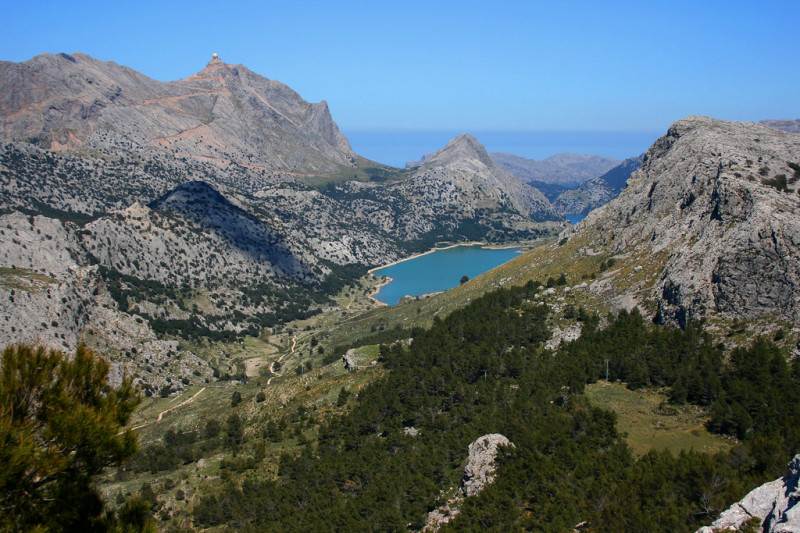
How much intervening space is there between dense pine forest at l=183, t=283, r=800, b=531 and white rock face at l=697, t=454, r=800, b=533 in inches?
248

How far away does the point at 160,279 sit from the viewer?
159 m

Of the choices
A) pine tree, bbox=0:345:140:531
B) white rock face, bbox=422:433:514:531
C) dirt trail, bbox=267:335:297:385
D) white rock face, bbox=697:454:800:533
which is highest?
pine tree, bbox=0:345:140:531

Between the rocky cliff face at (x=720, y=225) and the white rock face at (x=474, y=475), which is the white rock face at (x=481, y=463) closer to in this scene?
the white rock face at (x=474, y=475)

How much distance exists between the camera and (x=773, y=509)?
2177 centimetres

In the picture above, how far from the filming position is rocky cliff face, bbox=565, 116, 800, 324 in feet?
181

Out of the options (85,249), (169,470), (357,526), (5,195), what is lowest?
(169,470)

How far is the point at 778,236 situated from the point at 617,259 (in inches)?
1184

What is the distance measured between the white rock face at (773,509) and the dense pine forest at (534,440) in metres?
6.31

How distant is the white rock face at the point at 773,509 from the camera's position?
1965 centimetres

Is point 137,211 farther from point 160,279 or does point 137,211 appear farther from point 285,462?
point 285,462

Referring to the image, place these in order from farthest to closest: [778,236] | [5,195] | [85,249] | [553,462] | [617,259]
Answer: [5,195], [85,249], [617,259], [778,236], [553,462]

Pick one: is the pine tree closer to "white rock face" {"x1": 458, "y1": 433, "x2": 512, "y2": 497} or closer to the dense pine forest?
the dense pine forest

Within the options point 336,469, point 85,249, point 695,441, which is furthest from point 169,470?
point 85,249

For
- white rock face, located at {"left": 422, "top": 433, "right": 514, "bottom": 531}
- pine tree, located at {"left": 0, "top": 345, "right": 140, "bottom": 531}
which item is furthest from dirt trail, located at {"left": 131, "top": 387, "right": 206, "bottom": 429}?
pine tree, located at {"left": 0, "top": 345, "right": 140, "bottom": 531}
